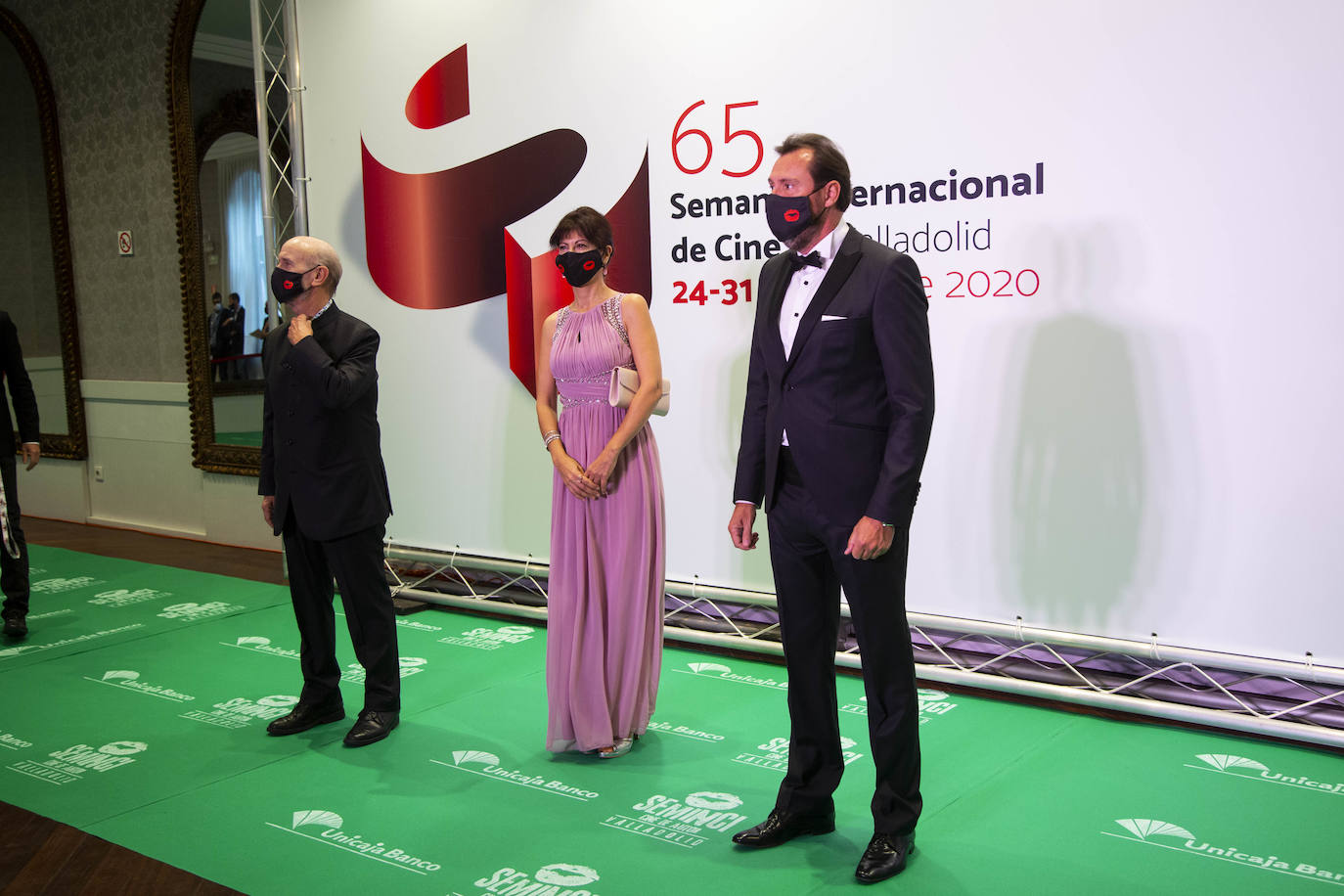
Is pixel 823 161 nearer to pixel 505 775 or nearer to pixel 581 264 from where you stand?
pixel 581 264

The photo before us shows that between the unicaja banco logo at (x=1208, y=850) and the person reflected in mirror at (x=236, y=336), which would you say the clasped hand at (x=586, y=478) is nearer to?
the unicaja banco logo at (x=1208, y=850)

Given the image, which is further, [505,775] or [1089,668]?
[1089,668]

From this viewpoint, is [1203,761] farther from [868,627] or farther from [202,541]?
[202,541]

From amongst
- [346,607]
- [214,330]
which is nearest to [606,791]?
[346,607]

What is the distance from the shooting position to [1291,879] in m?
2.68

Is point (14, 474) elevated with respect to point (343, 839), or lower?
elevated

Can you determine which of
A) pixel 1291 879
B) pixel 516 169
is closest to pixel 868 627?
pixel 1291 879

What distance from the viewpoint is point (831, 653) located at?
9.41 feet

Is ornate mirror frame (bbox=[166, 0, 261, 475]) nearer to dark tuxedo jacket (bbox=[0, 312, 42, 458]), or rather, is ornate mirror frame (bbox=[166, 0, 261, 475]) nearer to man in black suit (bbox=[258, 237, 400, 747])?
dark tuxedo jacket (bbox=[0, 312, 42, 458])

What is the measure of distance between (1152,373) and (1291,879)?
5.29 feet

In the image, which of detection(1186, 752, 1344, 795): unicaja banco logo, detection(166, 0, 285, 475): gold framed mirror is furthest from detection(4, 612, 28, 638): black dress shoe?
detection(1186, 752, 1344, 795): unicaja banco logo

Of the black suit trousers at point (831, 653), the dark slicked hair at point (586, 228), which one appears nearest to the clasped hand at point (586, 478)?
the dark slicked hair at point (586, 228)

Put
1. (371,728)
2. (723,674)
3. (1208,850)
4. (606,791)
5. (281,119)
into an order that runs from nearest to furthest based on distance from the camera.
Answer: (1208,850), (606,791), (371,728), (723,674), (281,119)

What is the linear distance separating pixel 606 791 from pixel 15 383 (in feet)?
11.1
